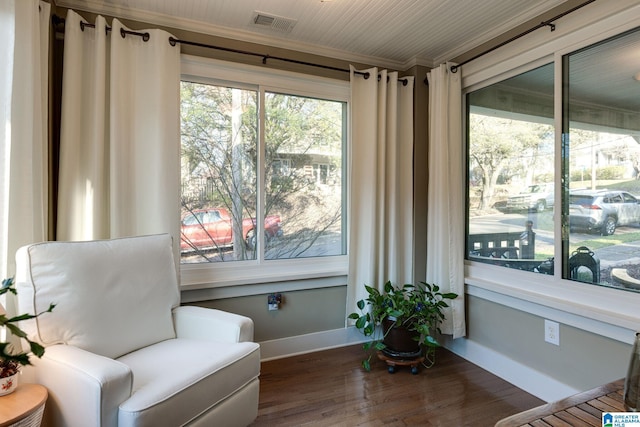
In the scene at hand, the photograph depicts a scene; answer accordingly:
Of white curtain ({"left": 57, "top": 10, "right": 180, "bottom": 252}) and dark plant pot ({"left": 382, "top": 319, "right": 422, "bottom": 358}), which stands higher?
white curtain ({"left": 57, "top": 10, "right": 180, "bottom": 252})

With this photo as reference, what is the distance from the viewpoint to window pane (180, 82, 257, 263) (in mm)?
2482

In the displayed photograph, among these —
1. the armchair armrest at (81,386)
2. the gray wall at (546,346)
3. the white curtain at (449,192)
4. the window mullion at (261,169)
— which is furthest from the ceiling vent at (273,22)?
Result: the gray wall at (546,346)

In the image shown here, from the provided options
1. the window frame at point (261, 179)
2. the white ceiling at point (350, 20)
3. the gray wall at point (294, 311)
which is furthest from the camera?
the gray wall at point (294, 311)

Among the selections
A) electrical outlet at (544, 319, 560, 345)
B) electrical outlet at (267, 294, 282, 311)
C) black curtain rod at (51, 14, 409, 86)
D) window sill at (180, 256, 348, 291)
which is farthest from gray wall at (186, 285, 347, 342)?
black curtain rod at (51, 14, 409, 86)

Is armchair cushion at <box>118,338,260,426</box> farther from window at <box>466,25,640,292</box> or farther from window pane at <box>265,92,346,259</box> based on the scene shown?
window at <box>466,25,640,292</box>

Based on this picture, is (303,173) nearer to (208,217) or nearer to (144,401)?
(208,217)

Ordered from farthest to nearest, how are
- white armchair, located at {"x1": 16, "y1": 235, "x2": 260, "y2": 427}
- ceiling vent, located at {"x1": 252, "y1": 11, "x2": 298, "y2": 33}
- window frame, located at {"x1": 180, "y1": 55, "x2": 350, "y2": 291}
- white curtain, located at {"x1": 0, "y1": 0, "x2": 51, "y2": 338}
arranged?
window frame, located at {"x1": 180, "y1": 55, "x2": 350, "y2": 291} → ceiling vent, located at {"x1": 252, "y1": 11, "x2": 298, "y2": 33} → white curtain, located at {"x1": 0, "y1": 0, "x2": 51, "y2": 338} → white armchair, located at {"x1": 16, "y1": 235, "x2": 260, "y2": 427}

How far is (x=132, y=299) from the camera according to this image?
1803mm

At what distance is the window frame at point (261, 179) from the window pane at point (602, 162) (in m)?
1.47

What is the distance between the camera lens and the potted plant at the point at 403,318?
247 centimetres

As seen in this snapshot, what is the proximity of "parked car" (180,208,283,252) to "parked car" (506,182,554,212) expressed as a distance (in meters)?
1.86

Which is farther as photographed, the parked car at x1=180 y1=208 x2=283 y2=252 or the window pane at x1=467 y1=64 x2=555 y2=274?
the parked car at x1=180 y1=208 x2=283 y2=252

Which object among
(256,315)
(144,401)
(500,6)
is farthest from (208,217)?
(500,6)

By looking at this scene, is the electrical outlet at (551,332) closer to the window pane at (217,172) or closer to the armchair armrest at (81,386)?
the window pane at (217,172)
